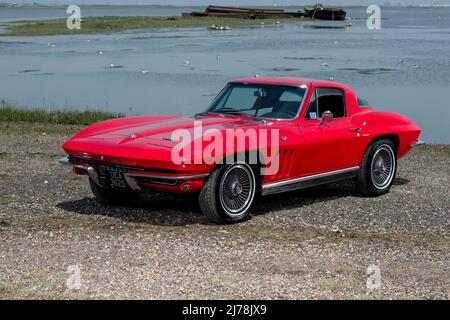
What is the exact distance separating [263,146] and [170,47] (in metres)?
40.3

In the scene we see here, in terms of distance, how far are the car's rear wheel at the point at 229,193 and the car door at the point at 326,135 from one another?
2.80ft

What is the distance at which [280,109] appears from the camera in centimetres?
968

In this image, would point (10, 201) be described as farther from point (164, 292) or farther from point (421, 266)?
point (421, 266)

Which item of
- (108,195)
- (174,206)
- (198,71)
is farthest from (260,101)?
(198,71)

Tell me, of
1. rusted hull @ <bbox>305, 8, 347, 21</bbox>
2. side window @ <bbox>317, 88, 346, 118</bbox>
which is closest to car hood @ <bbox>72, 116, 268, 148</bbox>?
side window @ <bbox>317, 88, 346, 118</bbox>

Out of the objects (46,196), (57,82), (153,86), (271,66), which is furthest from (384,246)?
(271,66)

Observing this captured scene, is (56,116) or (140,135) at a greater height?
(140,135)

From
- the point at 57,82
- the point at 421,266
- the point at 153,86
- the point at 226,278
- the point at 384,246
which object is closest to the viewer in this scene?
the point at 226,278

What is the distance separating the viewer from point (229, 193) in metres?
8.80

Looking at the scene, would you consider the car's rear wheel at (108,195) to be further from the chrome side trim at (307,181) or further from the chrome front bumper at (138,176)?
the chrome side trim at (307,181)

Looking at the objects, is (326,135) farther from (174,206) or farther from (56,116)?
(56,116)

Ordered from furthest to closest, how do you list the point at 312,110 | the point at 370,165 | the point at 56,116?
1. the point at 56,116
2. the point at 370,165
3. the point at 312,110

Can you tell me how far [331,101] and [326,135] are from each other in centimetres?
68
